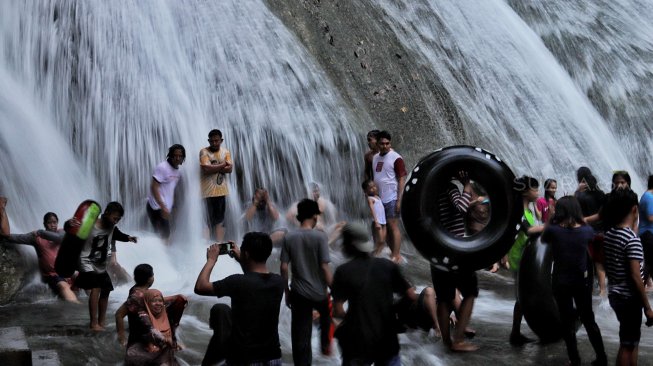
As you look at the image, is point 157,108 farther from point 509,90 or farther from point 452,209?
point 509,90

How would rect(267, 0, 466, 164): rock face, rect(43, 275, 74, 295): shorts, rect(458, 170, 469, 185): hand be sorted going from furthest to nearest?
rect(267, 0, 466, 164): rock face < rect(43, 275, 74, 295): shorts < rect(458, 170, 469, 185): hand

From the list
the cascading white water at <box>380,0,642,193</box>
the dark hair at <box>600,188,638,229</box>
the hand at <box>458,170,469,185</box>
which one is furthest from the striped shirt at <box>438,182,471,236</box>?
the cascading white water at <box>380,0,642,193</box>

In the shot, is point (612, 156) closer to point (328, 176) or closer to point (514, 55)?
point (514, 55)

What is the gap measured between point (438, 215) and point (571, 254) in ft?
4.59

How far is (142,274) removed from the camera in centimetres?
801

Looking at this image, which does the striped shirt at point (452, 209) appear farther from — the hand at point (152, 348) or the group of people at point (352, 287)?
the hand at point (152, 348)

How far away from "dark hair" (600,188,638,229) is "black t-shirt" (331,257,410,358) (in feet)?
7.09

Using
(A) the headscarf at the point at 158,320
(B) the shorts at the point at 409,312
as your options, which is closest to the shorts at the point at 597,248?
(B) the shorts at the point at 409,312

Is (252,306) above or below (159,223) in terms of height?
below

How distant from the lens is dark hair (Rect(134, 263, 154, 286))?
799 centimetres

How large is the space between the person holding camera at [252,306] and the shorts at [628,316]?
2.82 m

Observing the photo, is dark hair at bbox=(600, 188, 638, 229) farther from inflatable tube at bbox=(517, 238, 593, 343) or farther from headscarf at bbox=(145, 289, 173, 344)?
headscarf at bbox=(145, 289, 173, 344)

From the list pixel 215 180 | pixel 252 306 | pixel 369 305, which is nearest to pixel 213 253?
pixel 252 306

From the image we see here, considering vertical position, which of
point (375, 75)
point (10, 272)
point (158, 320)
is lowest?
point (158, 320)
